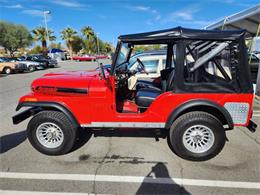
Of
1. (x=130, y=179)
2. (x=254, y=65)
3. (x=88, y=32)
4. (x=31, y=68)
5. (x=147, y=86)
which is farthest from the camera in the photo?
(x=88, y=32)

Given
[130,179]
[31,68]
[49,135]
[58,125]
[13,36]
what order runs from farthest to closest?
[13,36] → [31,68] → [49,135] → [58,125] → [130,179]

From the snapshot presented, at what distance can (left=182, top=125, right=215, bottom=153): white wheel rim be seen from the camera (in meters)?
2.95

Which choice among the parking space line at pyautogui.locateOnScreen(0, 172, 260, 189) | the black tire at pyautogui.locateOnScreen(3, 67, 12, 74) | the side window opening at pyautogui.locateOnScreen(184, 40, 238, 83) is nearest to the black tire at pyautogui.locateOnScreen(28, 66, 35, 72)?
the black tire at pyautogui.locateOnScreen(3, 67, 12, 74)

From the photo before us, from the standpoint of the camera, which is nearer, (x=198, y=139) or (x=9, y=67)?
(x=198, y=139)

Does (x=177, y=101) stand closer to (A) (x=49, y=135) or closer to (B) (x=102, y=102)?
(B) (x=102, y=102)

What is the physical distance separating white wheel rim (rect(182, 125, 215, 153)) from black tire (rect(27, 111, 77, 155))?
6.02 feet

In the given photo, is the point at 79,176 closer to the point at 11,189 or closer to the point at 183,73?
the point at 11,189

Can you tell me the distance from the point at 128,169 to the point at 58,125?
1.32 metres

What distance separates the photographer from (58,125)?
307cm

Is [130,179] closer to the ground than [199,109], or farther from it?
closer to the ground

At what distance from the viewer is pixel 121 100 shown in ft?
12.0

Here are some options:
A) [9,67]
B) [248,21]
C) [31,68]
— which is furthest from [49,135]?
[31,68]

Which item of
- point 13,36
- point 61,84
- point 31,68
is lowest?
point 31,68

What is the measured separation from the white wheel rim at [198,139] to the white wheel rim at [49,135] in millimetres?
2052
